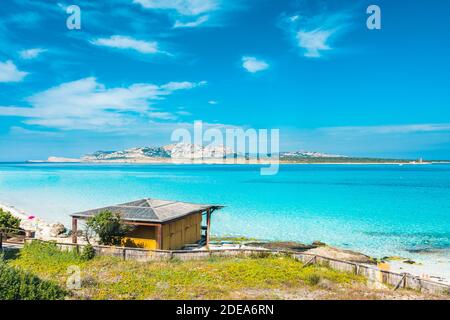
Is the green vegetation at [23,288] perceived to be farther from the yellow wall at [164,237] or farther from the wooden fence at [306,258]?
the yellow wall at [164,237]

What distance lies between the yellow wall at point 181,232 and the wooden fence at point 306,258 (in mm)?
2324

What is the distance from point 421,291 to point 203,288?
8280 millimetres

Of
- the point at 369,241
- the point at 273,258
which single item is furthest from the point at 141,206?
the point at 369,241

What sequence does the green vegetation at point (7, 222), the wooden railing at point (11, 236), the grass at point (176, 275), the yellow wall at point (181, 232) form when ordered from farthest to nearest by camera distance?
the green vegetation at point (7, 222)
the wooden railing at point (11, 236)
the yellow wall at point (181, 232)
the grass at point (176, 275)

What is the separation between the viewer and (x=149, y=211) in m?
19.1

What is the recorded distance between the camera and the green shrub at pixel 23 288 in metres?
10.5

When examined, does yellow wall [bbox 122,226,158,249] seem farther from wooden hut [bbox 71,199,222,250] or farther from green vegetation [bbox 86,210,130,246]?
green vegetation [bbox 86,210,130,246]

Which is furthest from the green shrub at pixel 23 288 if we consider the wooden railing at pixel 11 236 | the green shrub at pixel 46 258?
the wooden railing at pixel 11 236

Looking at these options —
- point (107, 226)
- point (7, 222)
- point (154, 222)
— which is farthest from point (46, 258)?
point (7, 222)

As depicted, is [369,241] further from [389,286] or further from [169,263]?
[169,263]

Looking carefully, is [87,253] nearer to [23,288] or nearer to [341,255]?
[23,288]

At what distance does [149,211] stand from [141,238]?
60.9 inches

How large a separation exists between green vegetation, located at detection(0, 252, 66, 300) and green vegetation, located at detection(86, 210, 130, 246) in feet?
20.6
